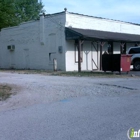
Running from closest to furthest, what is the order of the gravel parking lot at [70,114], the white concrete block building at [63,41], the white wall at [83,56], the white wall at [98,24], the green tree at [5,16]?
the gravel parking lot at [70,114] < the white concrete block building at [63,41] < the white wall at [83,56] < the white wall at [98,24] < the green tree at [5,16]

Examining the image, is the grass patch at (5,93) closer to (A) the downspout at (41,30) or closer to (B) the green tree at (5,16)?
(A) the downspout at (41,30)

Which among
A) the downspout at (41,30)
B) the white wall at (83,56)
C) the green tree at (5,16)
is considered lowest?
the white wall at (83,56)

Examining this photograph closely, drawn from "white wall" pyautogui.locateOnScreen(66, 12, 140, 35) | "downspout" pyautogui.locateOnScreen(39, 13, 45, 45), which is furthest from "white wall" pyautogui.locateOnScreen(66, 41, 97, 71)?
"downspout" pyautogui.locateOnScreen(39, 13, 45, 45)

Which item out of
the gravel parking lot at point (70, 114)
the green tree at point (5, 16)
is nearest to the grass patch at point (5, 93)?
the gravel parking lot at point (70, 114)

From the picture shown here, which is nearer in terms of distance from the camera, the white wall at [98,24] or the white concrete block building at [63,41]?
the white concrete block building at [63,41]

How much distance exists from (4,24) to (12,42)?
15.0 feet

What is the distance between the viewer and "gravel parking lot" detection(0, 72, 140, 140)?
19.9 feet

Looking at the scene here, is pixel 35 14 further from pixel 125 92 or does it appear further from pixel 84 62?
pixel 125 92

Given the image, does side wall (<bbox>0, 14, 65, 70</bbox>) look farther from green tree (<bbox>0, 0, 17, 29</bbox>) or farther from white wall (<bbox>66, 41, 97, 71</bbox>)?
green tree (<bbox>0, 0, 17, 29</bbox>)

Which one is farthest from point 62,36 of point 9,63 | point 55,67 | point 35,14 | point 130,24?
point 35,14

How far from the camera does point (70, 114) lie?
25.7 feet

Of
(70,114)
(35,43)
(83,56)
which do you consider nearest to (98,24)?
(83,56)

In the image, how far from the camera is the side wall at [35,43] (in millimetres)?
24547

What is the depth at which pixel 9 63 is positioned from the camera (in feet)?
102
